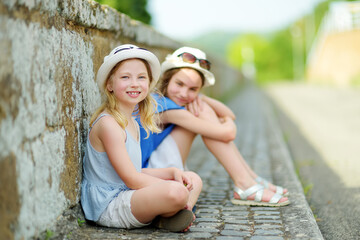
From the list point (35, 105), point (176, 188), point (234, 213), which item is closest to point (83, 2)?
point (35, 105)

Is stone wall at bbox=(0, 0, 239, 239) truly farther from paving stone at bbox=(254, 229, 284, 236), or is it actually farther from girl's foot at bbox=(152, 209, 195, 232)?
paving stone at bbox=(254, 229, 284, 236)

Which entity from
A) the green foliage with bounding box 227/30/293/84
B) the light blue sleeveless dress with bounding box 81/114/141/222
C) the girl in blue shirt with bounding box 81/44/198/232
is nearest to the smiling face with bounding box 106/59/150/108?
the girl in blue shirt with bounding box 81/44/198/232

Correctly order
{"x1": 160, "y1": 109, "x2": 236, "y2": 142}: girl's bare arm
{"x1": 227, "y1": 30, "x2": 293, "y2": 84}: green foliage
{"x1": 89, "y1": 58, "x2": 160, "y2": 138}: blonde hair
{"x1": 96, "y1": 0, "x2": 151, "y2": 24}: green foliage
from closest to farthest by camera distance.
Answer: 1. {"x1": 89, "y1": 58, "x2": 160, "y2": 138}: blonde hair
2. {"x1": 160, "y1": 109, "x2": 236, "y2": 142}: girl's bare arm
3. {"x1": 96, "y1": 0, "x2": 151, "y2": 24}: green foliage
4. {"x1": 227, "y1": 30, "x2": 293, "y2": 84}: green foliage

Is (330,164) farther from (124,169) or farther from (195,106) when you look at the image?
(124,169)

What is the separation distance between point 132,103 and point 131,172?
0.47m

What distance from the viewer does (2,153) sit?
6.25 feet

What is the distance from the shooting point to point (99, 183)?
2.88 metres

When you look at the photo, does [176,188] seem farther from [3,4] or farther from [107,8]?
[107,8]

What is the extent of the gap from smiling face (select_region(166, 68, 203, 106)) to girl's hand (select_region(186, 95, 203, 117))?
0.04 meters

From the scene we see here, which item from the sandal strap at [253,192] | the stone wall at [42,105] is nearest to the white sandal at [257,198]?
the sandal strap at [253,192]

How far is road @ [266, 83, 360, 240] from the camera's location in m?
3.63

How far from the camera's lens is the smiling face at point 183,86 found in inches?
142

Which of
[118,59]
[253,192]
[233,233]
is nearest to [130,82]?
[118,59]

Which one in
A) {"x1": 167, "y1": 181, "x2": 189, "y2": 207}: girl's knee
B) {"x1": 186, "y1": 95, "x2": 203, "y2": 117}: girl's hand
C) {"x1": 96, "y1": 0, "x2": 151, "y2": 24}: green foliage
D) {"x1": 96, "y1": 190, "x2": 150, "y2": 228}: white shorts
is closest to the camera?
{"x1": 167, "y1": 181, "x2": 189, "y2": 207}: girl's knee
